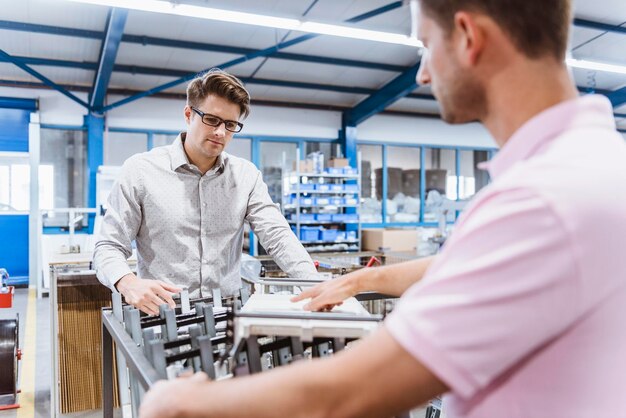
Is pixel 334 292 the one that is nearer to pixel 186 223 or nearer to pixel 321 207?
pixel 186 223

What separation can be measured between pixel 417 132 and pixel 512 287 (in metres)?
9.65

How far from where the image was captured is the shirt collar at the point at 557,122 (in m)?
0.59

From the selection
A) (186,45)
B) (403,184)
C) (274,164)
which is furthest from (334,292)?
(403,184)

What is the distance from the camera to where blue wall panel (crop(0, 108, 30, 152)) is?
289 inches

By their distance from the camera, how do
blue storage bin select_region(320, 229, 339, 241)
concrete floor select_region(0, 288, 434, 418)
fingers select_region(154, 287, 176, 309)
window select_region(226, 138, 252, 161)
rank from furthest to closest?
window select_region(226, 138, 252, 161) → blue storage bin select_region(320, 229, 339, 241) → concrete floor select_region(0, 288, 434, 418) → fingers select_region(154, 287, 176, 309)

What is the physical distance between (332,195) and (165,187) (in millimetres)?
6486

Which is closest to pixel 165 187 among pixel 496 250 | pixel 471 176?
pixel 496 250

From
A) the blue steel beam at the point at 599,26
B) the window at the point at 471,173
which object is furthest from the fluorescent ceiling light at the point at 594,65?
the window at the point at 471,173

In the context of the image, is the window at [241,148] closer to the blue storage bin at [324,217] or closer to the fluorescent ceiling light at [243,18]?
the blue storage bin at [324,217]

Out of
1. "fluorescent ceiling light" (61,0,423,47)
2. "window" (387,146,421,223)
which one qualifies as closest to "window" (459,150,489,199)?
"window" (387,146,421,223)

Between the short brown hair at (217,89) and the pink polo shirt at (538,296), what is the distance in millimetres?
1447

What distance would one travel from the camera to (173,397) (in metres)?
0.61

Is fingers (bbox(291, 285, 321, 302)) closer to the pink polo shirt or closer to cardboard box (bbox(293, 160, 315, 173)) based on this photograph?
the pink polo shirt

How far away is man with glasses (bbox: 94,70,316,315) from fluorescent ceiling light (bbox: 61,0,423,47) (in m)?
2.41
